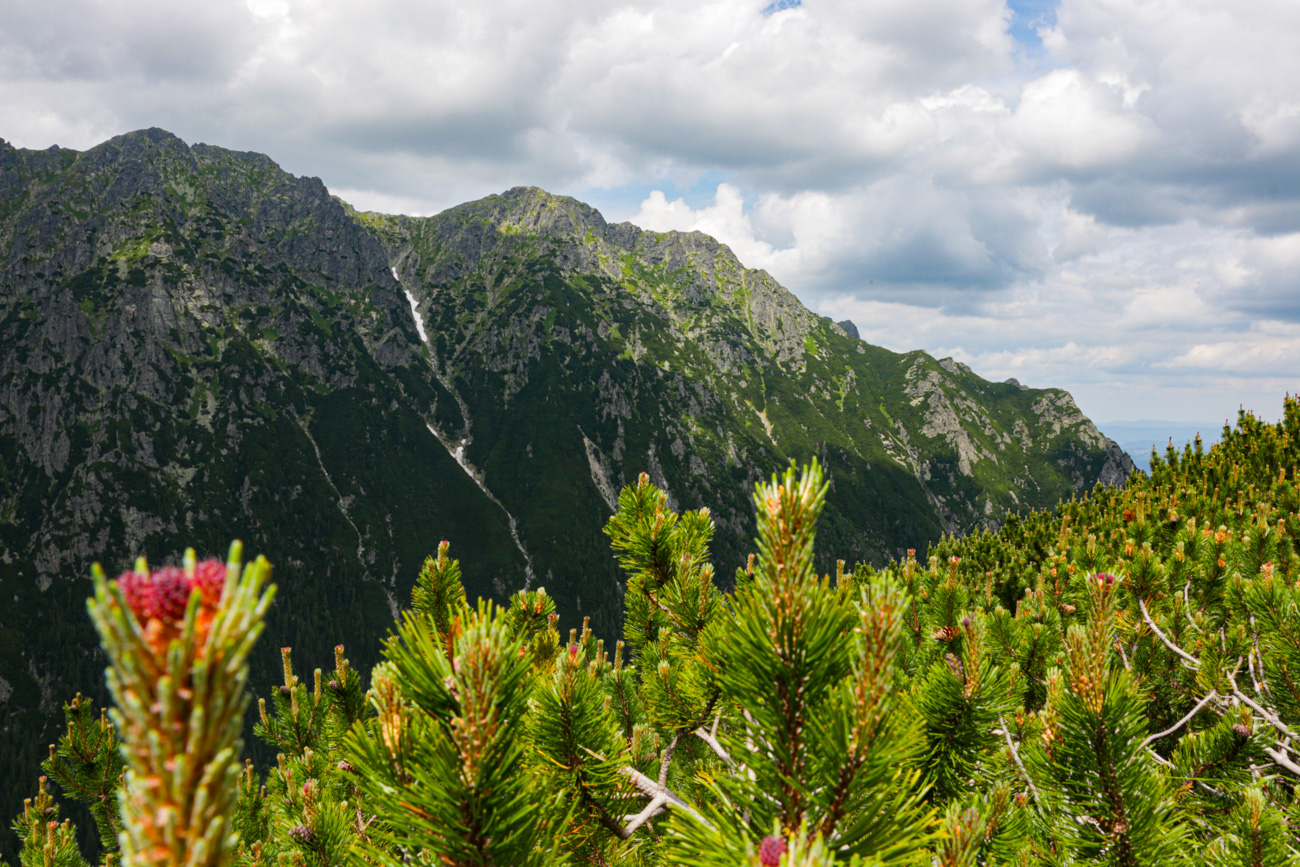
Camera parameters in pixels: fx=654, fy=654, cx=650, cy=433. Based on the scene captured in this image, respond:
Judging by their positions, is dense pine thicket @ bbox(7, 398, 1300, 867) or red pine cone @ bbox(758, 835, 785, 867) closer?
dense pine thicket @ bbox(7, 398, 1300, 867)

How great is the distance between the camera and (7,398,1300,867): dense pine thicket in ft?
5.25

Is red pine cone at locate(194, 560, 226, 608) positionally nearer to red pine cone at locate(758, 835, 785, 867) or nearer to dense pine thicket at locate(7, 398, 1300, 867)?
dense pine thicket at locate(7, 398, 1300, 867)

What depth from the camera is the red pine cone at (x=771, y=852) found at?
2.19 meters

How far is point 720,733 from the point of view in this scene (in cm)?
367

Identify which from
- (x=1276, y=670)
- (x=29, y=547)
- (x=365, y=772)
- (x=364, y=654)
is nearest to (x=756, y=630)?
(x=365, y=772)

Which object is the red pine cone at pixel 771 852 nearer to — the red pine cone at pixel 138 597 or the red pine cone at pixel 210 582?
the red pine cone at pixel 210 582

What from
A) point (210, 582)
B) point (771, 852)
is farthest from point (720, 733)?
point (210, 582)

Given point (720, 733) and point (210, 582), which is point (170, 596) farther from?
point (720, 733)

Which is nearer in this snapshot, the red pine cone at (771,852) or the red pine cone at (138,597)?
the red pine cone at (138,597)

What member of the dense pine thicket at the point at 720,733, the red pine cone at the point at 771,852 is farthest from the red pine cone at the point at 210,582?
the red pine cone at the point at 771,852

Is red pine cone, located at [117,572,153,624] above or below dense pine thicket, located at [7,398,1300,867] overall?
above

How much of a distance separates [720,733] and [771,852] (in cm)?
149

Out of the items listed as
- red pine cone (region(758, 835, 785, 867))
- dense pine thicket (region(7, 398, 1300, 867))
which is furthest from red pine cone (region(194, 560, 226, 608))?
red pine cone (region(758, 835, 785, 867))

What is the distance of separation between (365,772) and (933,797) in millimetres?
3163
